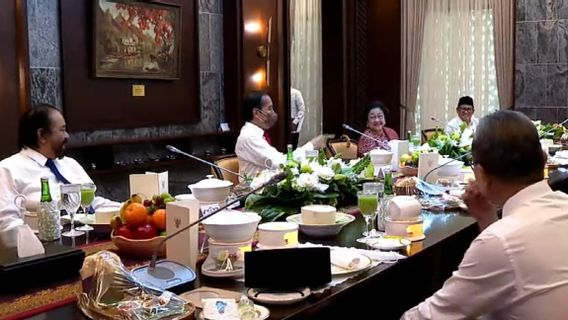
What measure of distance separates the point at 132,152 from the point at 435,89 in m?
4.38

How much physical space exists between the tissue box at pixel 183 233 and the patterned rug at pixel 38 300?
0.95ft

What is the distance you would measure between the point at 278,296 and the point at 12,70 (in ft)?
11.4

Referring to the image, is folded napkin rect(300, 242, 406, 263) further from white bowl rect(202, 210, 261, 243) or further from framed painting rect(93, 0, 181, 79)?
framed painting rect(93, 0, 181, 79)

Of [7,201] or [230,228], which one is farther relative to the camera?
[7,201]

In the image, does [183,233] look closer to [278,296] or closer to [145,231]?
[145,231]

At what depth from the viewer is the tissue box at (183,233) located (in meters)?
1.99

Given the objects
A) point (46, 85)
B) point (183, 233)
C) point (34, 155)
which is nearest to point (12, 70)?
point (46, 85)

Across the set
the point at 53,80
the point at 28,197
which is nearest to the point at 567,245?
the point at 28,197

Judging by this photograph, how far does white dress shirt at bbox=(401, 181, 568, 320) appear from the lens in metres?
1.51

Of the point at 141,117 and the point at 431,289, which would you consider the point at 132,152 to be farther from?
the point at 431,289

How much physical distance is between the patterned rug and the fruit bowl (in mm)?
236

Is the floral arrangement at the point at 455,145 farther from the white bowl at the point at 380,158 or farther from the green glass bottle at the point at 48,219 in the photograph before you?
the green glass bottle at the point at 48,219

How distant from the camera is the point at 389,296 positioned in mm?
2799

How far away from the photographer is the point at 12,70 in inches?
180
